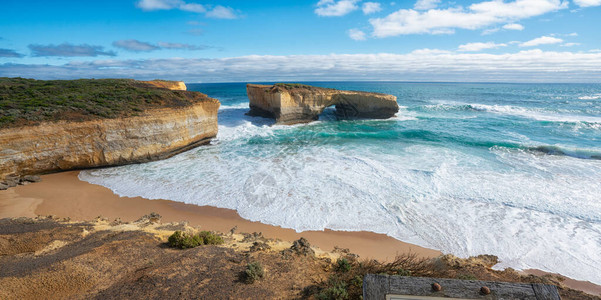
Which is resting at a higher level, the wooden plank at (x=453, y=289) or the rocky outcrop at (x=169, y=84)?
the rocky outcrop at (x=169, y=84)

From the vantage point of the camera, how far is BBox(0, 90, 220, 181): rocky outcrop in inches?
469

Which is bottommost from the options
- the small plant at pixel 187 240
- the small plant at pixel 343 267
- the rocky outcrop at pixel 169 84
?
the small plant at pixel 343 267

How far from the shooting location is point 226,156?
16516mm

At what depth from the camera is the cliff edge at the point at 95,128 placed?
39.9 feet

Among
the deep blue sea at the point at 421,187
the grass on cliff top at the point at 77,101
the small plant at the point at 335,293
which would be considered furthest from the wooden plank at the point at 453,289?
the grass on cliff top at the point at 77,101

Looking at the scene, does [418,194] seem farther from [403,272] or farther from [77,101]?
[77,101]

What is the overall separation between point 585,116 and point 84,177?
4714 cm

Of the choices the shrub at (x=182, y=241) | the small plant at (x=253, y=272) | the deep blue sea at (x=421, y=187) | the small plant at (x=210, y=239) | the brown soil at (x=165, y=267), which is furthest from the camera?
the deep blue sea at (x=421, y=187)

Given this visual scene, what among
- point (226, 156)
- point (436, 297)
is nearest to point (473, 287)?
point (436, 297)

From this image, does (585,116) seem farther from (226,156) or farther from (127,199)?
(127,199)

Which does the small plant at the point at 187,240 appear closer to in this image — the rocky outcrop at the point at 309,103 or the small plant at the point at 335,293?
the small plant at the point at 335,293

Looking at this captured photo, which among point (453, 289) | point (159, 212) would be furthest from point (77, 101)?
point (453, 289)

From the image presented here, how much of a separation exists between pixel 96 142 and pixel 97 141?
66 millimetres

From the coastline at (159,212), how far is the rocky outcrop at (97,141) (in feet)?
4.13
